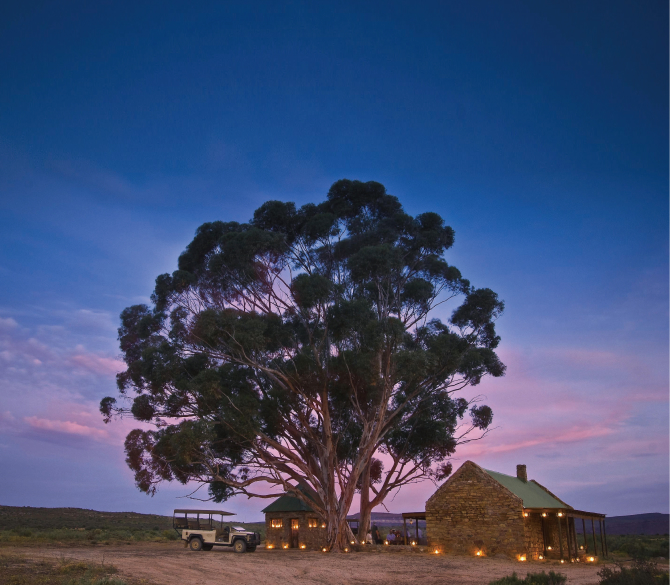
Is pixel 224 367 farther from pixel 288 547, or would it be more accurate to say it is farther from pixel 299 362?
pixel 288 547

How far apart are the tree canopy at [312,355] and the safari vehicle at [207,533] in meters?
1.86

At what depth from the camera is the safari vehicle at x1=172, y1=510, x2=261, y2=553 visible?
85.9 ft

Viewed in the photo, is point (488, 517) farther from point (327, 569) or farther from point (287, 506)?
point (287, 506)

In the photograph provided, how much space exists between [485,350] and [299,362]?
889cm

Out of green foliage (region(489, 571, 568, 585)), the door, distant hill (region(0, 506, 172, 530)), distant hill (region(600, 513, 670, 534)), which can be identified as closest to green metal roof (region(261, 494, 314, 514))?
the door

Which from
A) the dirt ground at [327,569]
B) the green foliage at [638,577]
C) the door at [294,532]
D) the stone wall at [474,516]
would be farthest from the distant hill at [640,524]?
the green foliage at [638,577]

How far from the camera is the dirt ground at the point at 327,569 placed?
52.9ft

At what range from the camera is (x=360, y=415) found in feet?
89.5

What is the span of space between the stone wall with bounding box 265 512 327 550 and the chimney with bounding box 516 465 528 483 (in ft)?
34.1

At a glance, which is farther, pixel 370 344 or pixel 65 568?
pixel 370 344

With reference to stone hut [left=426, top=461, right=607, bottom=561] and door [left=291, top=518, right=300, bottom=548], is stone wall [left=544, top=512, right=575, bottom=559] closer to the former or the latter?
stone hut [left=426, top=461, right=607, bottom=561]

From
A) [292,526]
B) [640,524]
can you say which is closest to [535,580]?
[292,526]

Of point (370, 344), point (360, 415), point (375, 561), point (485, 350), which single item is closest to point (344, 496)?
point (360, 415)

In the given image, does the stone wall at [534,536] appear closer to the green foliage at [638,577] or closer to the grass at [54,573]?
the green foliage at [638,577]
